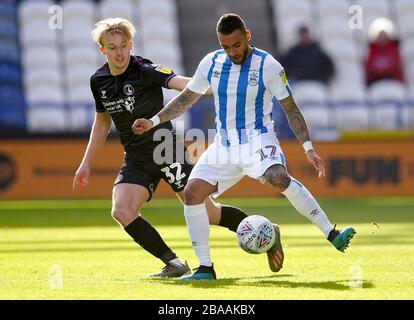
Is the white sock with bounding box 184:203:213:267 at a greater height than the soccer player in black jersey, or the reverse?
the soccer player in black jersey

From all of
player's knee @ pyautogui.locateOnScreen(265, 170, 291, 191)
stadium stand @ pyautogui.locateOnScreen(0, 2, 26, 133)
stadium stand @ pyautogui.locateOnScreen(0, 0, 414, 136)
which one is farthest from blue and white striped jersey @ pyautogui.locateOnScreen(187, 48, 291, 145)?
stadium stand @ pyautogui.locateOnScreen(0, 0, 414, 136)

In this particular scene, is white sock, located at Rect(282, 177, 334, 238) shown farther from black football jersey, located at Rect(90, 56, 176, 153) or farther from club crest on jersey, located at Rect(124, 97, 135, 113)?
club crest on jersey, located at Rect(124, 97, 135, 113)

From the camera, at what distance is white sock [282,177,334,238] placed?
7816 mm

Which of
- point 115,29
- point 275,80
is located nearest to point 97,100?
point 115,29

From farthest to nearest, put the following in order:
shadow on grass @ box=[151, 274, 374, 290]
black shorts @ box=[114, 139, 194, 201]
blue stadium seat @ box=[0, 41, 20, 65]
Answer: blue stadium seat @ box=[0, 41, 20, 65] < black shorts @ box=[114, 139, 194, 201] < shadow on grass @ box=[151, 274, 374, 290]

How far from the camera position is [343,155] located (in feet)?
57.4

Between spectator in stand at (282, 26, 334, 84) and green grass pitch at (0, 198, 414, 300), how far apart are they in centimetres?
481

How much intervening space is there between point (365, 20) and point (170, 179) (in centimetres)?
1505

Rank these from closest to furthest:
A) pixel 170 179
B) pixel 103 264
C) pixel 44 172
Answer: pixel 170 179 → pixel 103 264 → pixel 44 172

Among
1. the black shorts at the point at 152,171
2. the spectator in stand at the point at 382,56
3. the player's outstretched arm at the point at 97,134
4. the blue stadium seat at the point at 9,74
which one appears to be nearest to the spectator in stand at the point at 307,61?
the spectator in stand at the point at 382,56

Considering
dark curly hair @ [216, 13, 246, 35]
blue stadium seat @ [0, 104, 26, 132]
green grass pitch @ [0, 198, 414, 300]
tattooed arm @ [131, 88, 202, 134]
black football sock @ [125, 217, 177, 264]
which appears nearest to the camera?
green grass pitch @ [0, 198, 414, 300]

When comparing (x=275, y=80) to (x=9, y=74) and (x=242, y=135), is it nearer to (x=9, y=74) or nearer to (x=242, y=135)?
(x=242, y=135)
